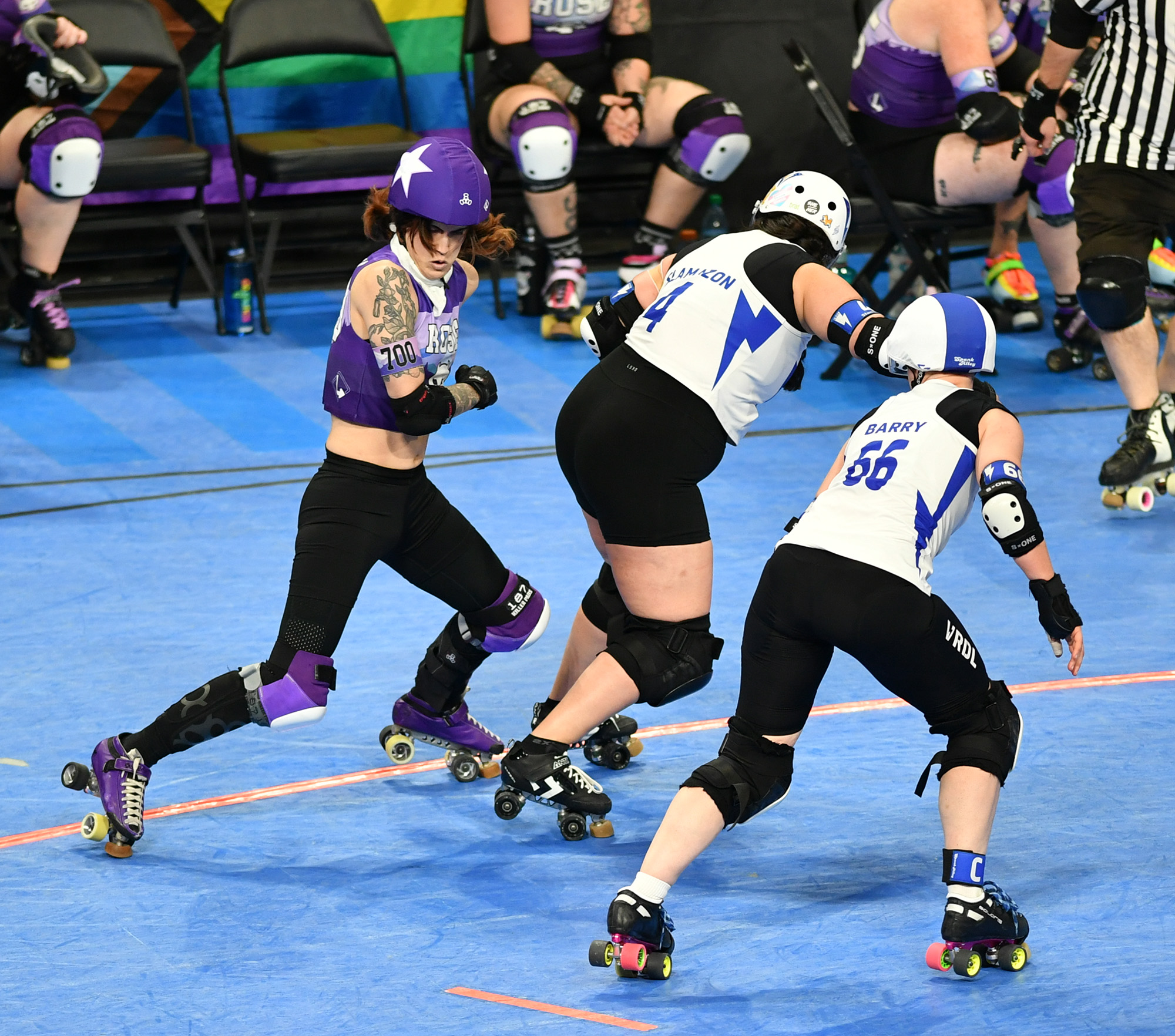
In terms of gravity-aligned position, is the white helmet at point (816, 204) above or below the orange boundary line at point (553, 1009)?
above

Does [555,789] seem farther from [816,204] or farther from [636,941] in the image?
[816,204]

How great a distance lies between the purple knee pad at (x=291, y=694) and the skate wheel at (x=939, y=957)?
1403mm

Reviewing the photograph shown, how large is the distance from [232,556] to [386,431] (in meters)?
1.96

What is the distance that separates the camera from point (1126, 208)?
5.94 m

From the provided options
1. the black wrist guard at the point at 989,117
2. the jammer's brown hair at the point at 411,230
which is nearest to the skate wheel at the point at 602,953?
the jammer's brown hair at the point at 411,230

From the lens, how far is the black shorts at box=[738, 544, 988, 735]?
3.27 metres

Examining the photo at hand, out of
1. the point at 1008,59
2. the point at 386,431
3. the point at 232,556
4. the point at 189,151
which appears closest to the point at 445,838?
the point at 386,431

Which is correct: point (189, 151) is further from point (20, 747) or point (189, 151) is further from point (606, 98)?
point (20, 747)

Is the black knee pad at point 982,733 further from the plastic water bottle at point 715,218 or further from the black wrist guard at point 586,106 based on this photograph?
the plastic water bottle at point 715,218

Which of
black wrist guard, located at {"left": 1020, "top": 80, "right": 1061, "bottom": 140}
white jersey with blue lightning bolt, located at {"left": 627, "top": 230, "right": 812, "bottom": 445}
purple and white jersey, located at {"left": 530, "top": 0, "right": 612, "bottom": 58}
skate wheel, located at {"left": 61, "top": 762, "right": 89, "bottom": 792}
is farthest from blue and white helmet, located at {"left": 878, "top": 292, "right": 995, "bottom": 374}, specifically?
purple and white jersey, located at {"left": 530, "top": 0, "right": 612, "bottom": 58}

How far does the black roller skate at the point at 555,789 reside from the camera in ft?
12.2

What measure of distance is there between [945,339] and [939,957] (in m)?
1.20

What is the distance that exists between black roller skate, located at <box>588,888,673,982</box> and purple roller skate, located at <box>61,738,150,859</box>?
1.16m

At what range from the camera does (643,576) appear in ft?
12.7
